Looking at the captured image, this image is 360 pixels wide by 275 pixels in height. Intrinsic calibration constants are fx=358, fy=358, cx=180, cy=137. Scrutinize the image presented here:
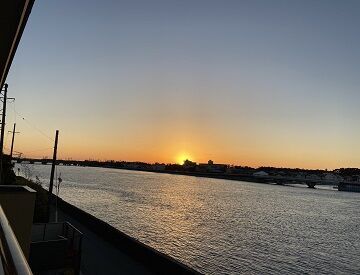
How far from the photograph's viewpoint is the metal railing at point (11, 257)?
4.55ft

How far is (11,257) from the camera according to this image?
1.52m

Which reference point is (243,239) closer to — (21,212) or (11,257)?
(21,212)

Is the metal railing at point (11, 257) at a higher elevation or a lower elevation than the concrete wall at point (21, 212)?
higher

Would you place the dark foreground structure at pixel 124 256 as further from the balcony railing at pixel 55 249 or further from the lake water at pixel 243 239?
the lake water at pixel 243 239

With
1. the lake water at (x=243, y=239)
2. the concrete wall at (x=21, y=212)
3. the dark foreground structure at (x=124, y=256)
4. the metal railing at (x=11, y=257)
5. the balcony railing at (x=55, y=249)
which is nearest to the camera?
the metal railing at (x=11, y=257)

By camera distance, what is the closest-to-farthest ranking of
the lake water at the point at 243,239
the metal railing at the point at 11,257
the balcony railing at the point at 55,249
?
the metal railing at the point at 11,257, the balcony railing at the point at 55,249, the lake water at the point at 243,239

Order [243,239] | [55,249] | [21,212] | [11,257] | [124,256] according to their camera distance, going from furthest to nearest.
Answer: [243,239]
[124,256]
[55,249]
[21,212]
[11,257]

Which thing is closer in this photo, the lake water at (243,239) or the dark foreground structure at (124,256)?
the dark foreground structure at (124,256)

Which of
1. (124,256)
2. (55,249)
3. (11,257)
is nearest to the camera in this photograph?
(11,257)

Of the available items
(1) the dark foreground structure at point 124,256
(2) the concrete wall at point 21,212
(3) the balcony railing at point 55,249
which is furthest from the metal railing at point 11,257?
(1) the dark foreground structure at point 124,256

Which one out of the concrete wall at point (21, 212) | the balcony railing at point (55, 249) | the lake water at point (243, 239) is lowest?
the lake water at point (243, 239)

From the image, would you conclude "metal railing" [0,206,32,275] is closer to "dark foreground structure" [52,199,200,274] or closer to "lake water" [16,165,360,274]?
"dark foreground structure" [52,199,200,274]

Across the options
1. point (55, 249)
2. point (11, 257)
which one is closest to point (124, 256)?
point (55, 249)

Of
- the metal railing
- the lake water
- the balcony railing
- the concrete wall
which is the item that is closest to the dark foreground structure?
the balcony railing
